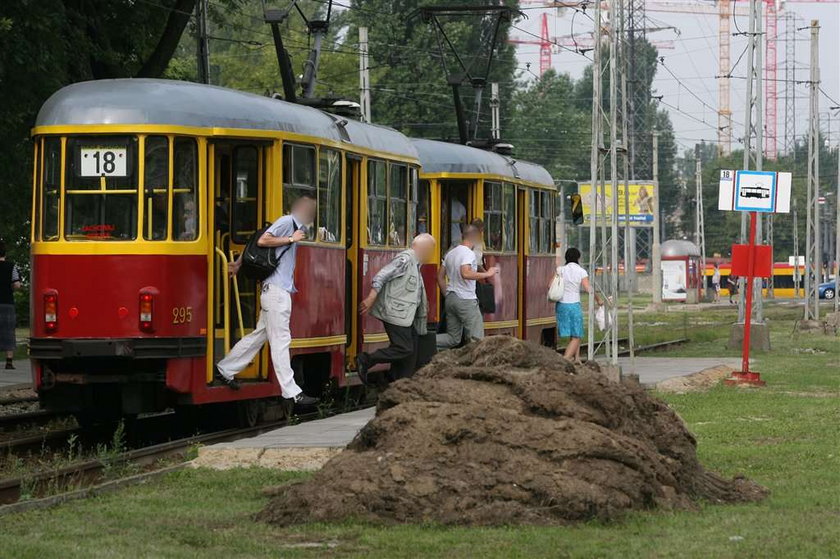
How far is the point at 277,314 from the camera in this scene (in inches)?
601

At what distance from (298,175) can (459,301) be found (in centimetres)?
392

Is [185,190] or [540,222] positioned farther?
[540,222]

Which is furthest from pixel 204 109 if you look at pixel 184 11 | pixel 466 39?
pixel 466 39

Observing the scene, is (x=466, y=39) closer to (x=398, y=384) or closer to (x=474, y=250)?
(x=474, y=250)

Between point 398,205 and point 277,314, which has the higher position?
point 398,205

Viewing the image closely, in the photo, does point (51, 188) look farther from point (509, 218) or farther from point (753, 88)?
point (753, 88)

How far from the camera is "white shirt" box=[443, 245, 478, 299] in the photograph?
1981cm

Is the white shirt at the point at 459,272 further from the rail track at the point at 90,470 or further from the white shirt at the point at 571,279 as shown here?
the rail track at the point at 90,470

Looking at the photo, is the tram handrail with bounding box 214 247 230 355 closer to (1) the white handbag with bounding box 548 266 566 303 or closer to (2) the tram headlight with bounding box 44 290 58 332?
(2) the tram headlight with bounding box 44 290 58 332

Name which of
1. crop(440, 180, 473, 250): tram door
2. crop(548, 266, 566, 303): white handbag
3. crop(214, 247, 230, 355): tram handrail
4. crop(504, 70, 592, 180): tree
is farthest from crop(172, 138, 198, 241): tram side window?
crop(504, 70, 592, 180): tree

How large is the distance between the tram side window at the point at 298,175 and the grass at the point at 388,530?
15.3 ft

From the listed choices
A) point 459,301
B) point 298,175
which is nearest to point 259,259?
point 298,175

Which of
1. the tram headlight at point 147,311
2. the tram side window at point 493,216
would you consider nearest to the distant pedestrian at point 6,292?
the tram side window at point 493,216

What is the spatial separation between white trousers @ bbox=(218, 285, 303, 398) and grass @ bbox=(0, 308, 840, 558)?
10.5 feet
